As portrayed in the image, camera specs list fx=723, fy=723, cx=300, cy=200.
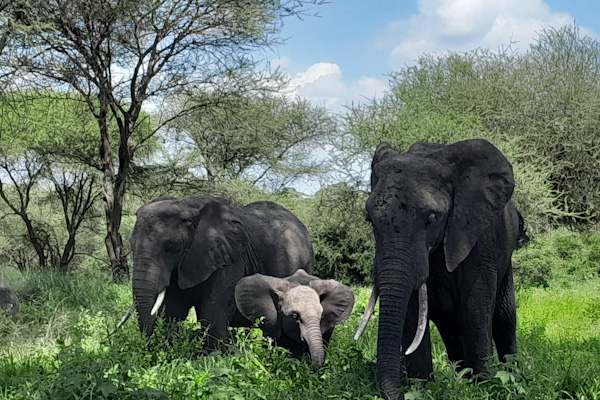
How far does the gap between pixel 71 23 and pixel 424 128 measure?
9292mm

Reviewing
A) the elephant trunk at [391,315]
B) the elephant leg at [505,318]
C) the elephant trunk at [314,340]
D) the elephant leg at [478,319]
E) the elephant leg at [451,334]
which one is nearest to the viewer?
the elephant trunk at [391,315]

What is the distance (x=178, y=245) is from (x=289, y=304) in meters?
1.37

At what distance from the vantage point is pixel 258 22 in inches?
712

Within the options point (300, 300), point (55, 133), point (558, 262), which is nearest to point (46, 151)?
point (55, 133)

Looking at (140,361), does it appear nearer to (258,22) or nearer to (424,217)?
(424,217)

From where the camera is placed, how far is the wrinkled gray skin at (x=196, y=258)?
23.2 ft

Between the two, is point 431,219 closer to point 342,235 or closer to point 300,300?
point 300,300

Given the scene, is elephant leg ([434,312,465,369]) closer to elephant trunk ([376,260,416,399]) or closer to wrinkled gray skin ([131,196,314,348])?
elephant trunk ([376,260,416,399])

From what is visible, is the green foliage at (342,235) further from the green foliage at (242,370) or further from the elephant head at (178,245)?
the elephant head at (178,245)

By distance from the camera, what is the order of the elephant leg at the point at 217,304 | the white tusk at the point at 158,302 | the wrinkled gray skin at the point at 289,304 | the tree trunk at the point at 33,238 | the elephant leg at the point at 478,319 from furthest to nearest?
the tree trunk at the point at 33,238, the elephant leg at the point at 217,304, the white tusk at the point at 158,302, the wrinkled gray skin at the point at 289,304, the elephant leg at the point at 478,319

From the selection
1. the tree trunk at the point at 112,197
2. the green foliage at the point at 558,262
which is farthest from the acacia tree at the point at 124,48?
the green foliage at the point at 558,262

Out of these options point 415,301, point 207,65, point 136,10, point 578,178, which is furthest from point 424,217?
point 578,178

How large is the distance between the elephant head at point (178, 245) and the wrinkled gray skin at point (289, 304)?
0.64 m

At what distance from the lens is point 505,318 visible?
18.9 ft
